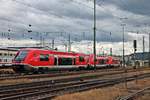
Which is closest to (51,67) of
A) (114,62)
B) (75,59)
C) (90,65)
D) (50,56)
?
(50,56)

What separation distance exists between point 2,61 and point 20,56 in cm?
522

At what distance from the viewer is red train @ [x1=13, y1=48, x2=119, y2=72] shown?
4216cm

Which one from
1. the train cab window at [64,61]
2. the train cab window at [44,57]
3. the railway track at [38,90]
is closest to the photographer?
the railway track at [38,90]

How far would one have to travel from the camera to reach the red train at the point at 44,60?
138 ft

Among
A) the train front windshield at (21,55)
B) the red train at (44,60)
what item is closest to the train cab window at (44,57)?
the red train at (44,60)

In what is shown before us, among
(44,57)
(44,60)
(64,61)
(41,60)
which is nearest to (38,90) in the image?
(41,60)

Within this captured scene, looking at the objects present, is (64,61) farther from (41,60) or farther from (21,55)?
(21,55)

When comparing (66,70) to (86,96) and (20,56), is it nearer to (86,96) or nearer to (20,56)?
(20,56)

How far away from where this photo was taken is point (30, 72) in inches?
1731

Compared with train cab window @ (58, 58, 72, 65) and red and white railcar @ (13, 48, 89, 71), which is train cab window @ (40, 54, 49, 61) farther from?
train cab window @ (58, 58, 72, 65)

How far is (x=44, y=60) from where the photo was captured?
44969 mm

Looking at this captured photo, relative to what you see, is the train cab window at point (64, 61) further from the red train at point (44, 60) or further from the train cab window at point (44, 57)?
the train cab window at point (44, 57)

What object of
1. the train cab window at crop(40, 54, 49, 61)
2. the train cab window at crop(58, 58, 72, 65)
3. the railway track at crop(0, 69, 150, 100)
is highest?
the train cab window at crop(40, 54, 49, 61)

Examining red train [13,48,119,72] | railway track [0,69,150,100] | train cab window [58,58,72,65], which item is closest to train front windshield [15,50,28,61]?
red train [13,48,119,72]
